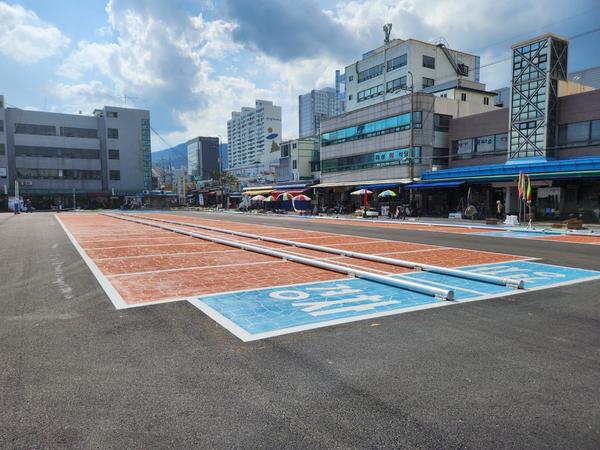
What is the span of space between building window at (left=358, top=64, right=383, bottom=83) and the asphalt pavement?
59.2 meters

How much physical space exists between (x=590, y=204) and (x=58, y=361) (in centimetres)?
3295

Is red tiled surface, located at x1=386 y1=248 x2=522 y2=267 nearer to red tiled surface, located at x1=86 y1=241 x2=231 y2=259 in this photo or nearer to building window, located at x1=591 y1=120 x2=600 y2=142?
red tiled surface, located at x1=86 y1=241 x2=231 y2=259

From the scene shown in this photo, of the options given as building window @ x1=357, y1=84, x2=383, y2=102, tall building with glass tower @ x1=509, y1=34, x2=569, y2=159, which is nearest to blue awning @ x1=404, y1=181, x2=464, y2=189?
A: tall building with glass tower @ x1=509, y1=34, x2=569, y2=159

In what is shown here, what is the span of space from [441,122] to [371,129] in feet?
26.0

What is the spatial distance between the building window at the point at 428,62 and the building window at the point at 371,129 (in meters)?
16.8

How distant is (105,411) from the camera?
11.2 feet

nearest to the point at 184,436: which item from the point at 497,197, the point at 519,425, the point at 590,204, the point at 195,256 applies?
the point at 519,425

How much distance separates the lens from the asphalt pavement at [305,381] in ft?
10.2

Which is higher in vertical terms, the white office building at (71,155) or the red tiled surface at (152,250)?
the white office building at (71,155)

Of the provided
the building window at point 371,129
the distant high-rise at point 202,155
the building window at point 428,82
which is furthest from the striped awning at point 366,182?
the distant high-rise at point 202,155

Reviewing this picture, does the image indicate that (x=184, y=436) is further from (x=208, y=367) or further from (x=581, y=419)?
(x=581, y=419)

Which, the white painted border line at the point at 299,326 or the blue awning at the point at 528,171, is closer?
the white painted border line at the point at 299,326

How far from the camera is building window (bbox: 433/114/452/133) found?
41.2 m

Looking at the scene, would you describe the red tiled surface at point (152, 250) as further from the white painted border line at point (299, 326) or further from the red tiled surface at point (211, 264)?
the white painted border line at point (299, 326)
